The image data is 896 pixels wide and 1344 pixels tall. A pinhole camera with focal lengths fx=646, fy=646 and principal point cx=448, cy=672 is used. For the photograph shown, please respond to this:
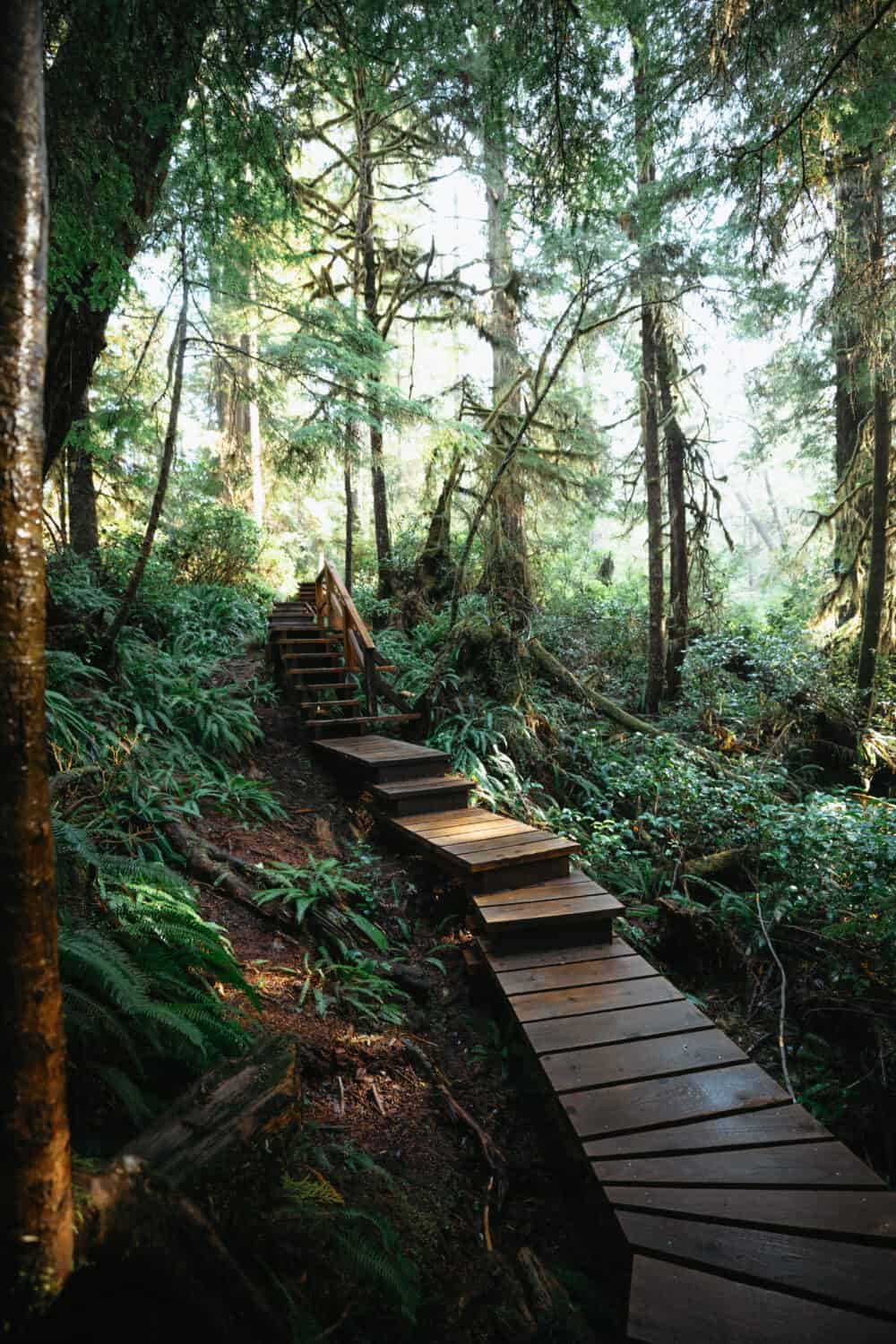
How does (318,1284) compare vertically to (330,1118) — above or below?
above

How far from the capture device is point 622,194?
4512 mm

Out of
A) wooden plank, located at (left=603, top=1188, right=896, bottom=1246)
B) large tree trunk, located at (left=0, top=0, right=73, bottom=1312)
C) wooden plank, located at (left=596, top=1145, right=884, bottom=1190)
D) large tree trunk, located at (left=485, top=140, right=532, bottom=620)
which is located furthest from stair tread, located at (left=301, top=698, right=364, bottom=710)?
large tree trunk, located at (left=0, top=0, right=73, bottom=1312)

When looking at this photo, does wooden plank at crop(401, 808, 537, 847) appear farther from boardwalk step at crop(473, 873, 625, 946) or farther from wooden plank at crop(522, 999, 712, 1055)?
wooden plank at crop(522, 999, 712, 1055)

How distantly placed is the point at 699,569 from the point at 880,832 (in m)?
5.99

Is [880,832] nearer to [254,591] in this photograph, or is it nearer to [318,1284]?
[318,1284]

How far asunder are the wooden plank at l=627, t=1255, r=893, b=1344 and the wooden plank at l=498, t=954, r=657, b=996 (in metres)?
1.58

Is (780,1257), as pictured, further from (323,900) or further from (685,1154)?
(323,900)

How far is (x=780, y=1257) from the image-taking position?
6.64 feet

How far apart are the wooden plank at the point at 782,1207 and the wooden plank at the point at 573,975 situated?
1.29m

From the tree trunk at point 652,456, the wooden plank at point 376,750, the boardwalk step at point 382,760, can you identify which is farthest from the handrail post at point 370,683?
the tree trunk at point 652,456

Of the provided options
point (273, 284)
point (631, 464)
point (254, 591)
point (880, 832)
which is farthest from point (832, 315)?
point (254, 591)

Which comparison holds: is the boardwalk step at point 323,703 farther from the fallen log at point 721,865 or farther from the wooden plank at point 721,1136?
the wooden plank at point 721,1136

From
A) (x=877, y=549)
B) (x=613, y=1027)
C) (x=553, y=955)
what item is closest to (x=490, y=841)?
(x=553, y=955)

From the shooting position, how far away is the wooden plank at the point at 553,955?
384cm
